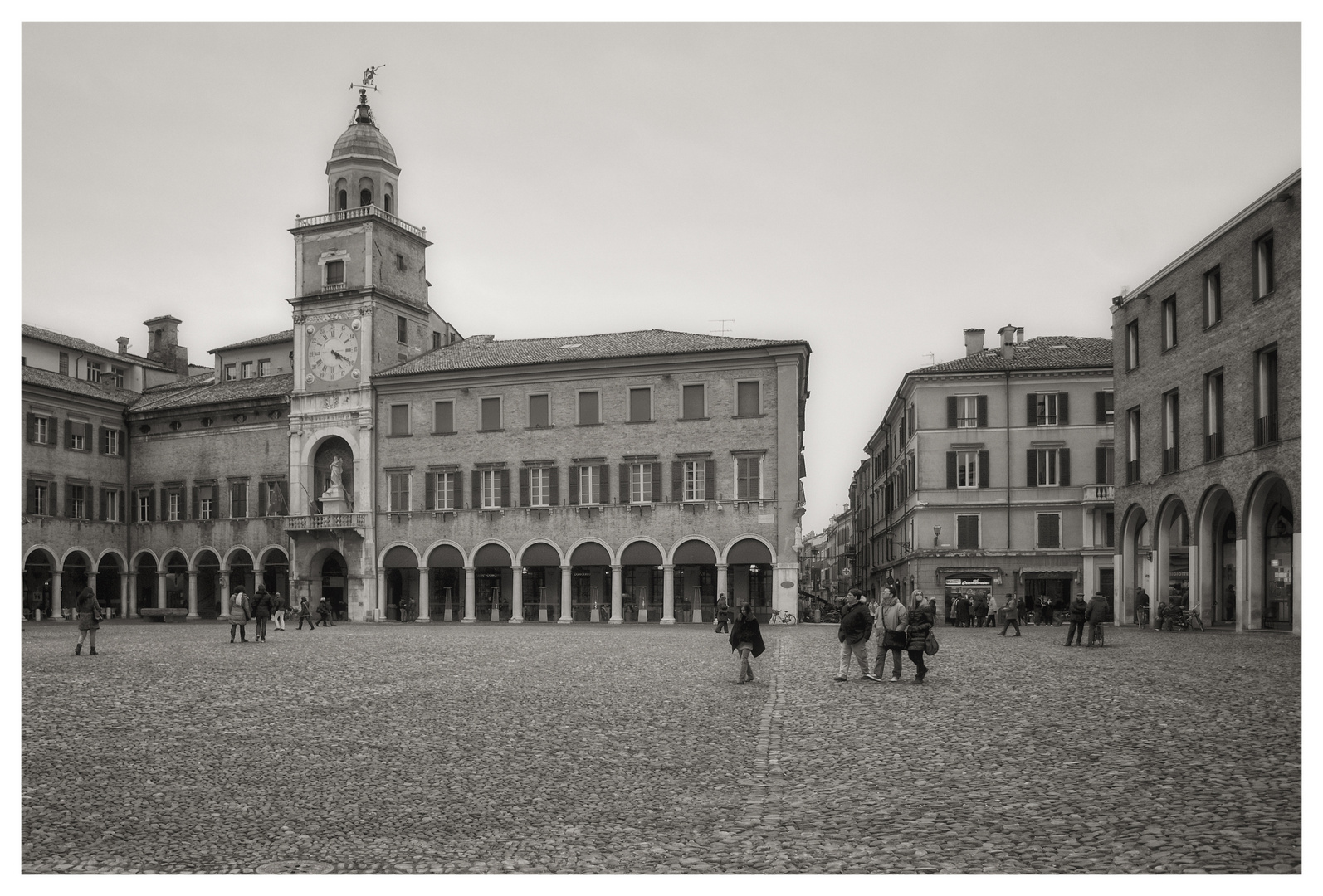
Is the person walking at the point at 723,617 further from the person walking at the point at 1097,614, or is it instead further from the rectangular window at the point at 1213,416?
the rectangular window at the point at 1213,416

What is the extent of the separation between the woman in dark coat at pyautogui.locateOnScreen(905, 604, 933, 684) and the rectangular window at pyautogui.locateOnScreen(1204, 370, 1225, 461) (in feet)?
54.4

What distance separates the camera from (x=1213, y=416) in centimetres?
3170

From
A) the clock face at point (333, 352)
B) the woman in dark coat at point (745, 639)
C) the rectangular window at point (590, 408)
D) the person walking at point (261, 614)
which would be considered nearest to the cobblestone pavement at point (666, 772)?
the woman in dark coat at point (745, 639)

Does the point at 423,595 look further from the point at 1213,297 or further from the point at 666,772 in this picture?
the point at 666,772

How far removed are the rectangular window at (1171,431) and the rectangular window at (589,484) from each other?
22.7 metres

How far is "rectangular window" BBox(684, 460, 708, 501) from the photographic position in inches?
1933

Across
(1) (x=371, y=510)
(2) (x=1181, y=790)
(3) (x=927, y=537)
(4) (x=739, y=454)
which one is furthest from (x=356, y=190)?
(2) (x=1181, y=790)

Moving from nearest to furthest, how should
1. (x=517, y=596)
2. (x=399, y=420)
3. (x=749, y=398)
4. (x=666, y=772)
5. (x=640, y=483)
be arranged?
(x=666, y=772) < (x=749, y=398) < (x=640, y=483) < (x=517, y=596) < (x=399, y=420)

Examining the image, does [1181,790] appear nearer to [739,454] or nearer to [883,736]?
[883,736]

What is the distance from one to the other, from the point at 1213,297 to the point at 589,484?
86.1 ft

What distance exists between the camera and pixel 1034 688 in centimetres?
1700

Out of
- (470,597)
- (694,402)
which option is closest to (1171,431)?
(694,402)

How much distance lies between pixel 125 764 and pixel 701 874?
6.14 meters

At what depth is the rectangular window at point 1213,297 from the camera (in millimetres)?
30828
